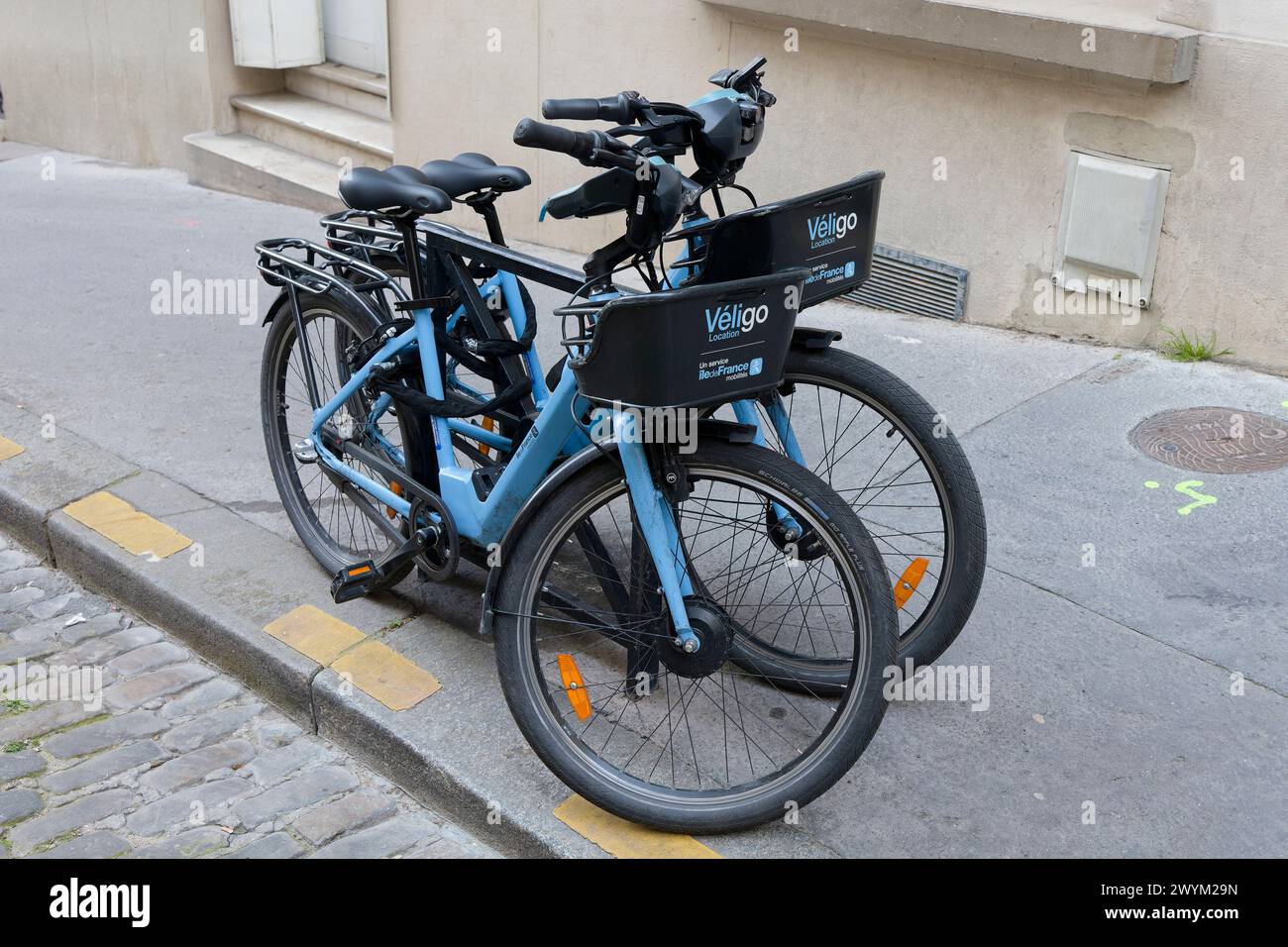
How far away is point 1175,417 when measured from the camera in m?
5.08

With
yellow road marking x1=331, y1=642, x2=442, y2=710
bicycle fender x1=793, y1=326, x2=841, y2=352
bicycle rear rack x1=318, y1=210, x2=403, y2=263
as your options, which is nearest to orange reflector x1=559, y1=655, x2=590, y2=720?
yellow road marking x1=331, y1=642, x2=442, y2=710

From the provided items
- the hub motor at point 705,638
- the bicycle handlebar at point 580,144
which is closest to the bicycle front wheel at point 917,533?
the hub motor at point 705,638

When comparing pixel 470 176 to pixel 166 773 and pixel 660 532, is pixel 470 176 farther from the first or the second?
pixel 166 773

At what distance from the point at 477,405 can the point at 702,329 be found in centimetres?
114

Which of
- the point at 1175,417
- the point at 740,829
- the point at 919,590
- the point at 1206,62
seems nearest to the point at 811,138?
the point at 1206,62

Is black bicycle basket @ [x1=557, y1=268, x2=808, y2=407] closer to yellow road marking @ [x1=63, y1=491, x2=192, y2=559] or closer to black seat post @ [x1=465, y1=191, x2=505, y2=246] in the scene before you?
black seat post @ [x1=465, y1=191, x2=505, y2=246]

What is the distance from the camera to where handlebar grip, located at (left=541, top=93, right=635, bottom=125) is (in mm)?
2980

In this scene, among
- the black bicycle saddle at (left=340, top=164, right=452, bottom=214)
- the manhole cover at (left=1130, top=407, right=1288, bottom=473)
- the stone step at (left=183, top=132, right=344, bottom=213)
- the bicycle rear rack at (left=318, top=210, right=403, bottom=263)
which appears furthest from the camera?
the stone step at (left=183, top=132, right=344, bottom=213)

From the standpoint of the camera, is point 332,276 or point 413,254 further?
point 332,276

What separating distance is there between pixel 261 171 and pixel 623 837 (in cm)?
688

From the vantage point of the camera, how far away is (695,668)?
316cm

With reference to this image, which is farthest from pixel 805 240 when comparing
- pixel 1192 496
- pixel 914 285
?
pixel 914 285

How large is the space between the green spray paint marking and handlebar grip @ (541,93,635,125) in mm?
2368

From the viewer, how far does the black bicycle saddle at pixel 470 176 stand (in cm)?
369
